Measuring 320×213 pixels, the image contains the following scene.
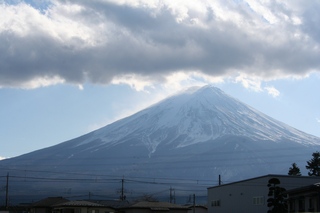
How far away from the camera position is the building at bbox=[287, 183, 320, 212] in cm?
4222

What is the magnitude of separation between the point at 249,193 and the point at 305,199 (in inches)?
577

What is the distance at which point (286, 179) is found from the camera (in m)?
57.9

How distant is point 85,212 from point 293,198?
25018 mm

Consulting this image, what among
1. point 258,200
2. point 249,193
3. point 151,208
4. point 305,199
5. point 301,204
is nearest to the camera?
point 305,199

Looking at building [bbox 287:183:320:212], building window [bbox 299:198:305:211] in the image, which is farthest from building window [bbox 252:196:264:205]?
building window [bbox 299:198:305:211]

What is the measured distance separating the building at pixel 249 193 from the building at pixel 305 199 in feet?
24.2

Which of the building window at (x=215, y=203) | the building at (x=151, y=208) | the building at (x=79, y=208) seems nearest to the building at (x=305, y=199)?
the building window at (x=215, y=203)

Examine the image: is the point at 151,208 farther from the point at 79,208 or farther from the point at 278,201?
the point at 278,201

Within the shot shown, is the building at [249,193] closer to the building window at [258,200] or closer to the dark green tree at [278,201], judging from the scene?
the building window at [258,200]

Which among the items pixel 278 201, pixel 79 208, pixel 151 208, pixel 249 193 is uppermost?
pixel 249 193

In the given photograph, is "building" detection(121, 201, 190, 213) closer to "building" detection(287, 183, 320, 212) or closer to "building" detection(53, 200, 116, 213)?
"building" detection(53, 200, 116, 213)

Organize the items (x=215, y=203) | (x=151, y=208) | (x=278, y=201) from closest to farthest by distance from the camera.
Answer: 1. (x=278, y=201)
2. (x=215, y=203)
3. (x=151, y=208)

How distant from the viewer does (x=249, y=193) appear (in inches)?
2370

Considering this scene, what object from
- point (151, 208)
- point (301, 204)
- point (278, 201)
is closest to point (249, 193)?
point (278, 201)
